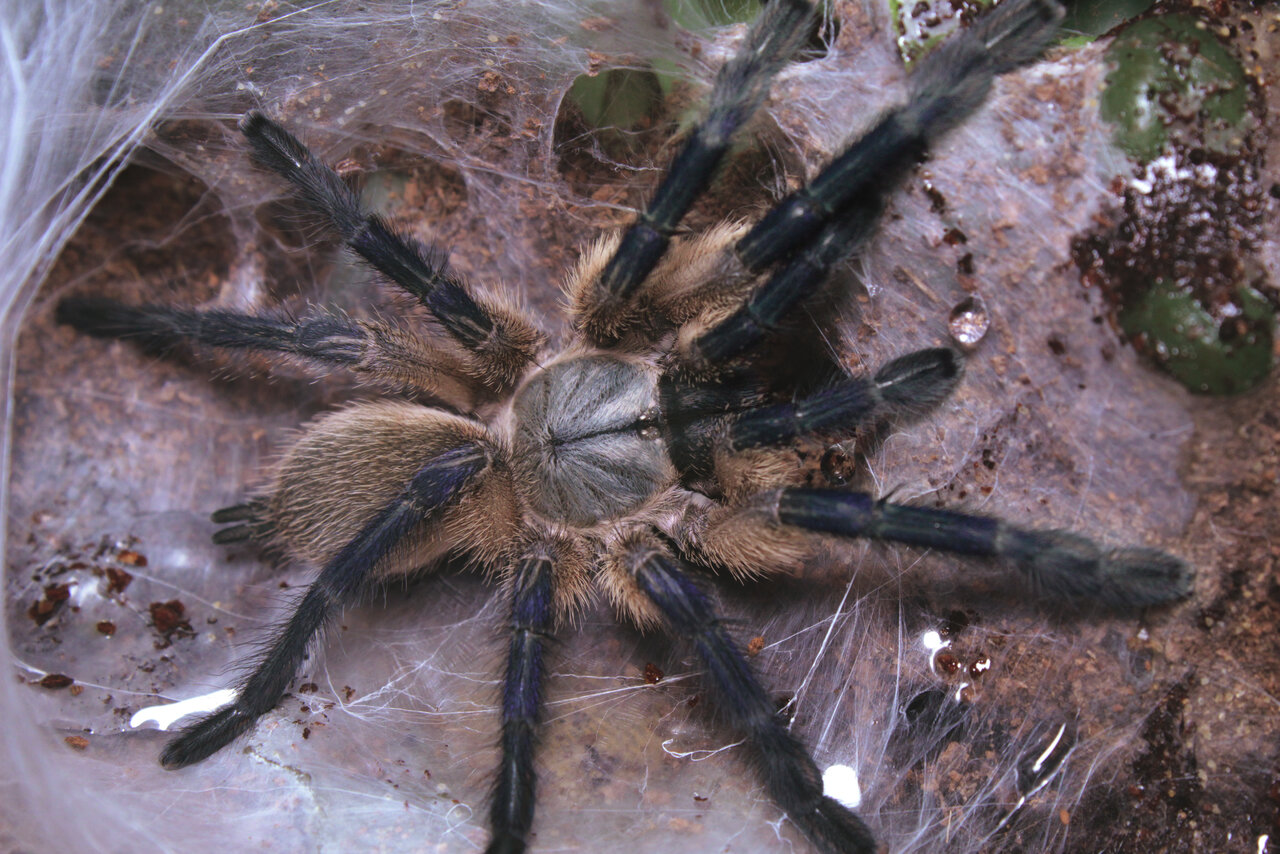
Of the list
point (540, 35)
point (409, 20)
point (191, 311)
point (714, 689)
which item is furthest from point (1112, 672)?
→ point (191, 311)

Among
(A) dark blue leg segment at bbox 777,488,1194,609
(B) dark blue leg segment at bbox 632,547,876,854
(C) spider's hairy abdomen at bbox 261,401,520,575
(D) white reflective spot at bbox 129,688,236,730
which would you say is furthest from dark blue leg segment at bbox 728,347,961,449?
(D) white reflective spot at bbox 129,688,236,730

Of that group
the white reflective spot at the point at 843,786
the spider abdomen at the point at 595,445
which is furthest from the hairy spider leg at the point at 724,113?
the white reflective spot at the point at 843,786

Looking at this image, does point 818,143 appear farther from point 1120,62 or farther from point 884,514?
point 884,514

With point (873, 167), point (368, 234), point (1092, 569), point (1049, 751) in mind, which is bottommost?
point (1049, 751)

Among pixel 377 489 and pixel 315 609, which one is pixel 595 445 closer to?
pixel 377 489

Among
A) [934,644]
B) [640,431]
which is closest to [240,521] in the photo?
[640,431]

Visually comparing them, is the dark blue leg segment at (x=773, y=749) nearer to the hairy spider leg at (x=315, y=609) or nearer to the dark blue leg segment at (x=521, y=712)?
the dark blue leg segment at (x=521, y=712)
